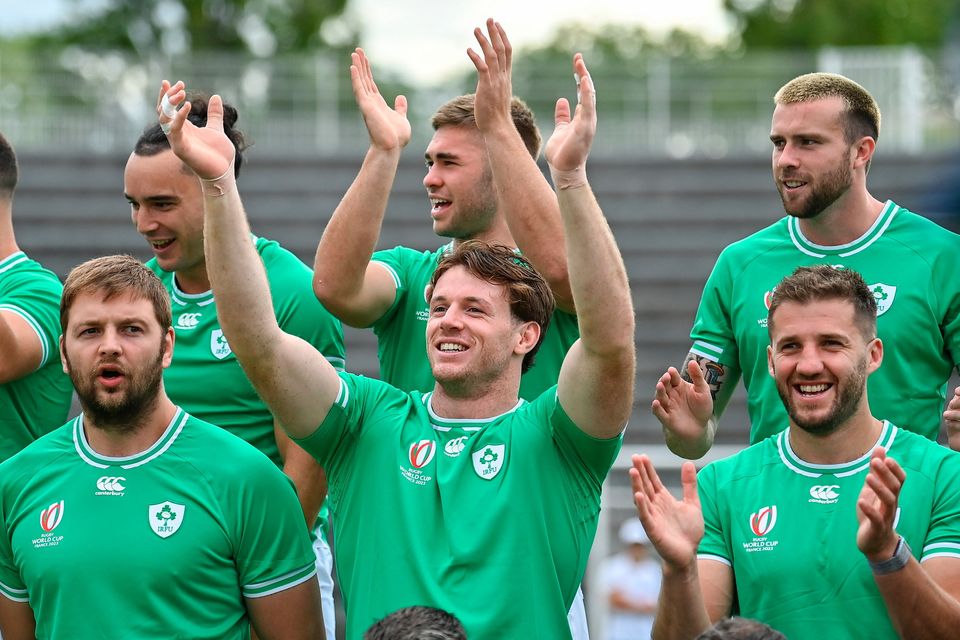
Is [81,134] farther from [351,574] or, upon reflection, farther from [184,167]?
[351,574]

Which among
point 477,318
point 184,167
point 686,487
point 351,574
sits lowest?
point 351,574

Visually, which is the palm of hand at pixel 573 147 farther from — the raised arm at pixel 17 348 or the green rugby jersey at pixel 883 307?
the raised arm at pixel 17 348

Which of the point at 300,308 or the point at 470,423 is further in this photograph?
the point at 300,308

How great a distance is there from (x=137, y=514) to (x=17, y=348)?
36.3 inches

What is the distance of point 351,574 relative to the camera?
411 centimetres

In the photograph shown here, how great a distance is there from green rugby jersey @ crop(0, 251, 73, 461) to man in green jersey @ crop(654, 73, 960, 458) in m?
2.04

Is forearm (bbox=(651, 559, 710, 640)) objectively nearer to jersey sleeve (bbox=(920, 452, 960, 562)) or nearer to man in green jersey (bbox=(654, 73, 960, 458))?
jersey sleeve (bbox=(920, 452, 960, 562))

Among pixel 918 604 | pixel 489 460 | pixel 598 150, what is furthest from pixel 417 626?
pixel 598 150

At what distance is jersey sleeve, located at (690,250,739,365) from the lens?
482cm

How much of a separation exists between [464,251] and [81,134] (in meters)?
12.3

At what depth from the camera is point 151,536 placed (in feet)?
13.2

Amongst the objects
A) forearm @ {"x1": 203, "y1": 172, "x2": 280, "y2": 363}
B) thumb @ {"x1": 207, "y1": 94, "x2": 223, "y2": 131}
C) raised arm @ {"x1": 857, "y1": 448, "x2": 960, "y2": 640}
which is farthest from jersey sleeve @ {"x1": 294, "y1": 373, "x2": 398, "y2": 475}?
raised arm @ {"x1": 857, "y1": 448, "x2": 960, "y2": 640}

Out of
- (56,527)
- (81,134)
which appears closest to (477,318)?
(56,527)

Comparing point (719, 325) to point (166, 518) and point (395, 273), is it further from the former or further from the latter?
point (166, 518)
